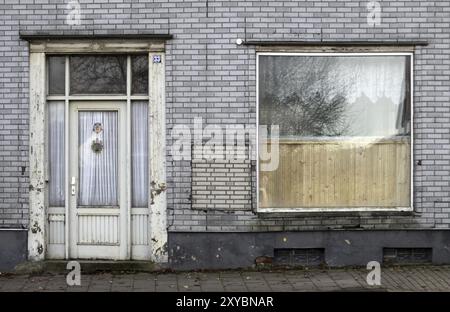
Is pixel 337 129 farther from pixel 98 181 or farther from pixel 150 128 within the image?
pixel 98 181

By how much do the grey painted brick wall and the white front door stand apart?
65 cm

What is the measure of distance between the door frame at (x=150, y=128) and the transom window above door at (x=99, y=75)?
0.55ft

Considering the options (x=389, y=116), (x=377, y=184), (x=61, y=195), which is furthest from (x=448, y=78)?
(x=61, y=195)

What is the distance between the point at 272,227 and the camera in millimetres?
10953

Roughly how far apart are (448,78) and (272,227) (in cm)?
313

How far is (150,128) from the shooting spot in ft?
36.0

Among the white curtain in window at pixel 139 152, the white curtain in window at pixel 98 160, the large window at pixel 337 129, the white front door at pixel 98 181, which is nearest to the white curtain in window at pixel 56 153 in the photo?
the white front door at pixel 98 181

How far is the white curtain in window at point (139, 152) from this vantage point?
1112 cm

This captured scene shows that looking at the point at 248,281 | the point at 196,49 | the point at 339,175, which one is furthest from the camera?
the point at 339,175

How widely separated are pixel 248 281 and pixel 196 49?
3.16 m

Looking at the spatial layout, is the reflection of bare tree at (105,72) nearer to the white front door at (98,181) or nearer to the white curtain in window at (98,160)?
the white front door at (98,181)

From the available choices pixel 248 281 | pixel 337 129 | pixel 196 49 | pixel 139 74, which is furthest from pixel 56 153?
pixel 337 129

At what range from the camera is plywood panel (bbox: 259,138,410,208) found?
1106cm

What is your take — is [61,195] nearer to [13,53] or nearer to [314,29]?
[13,53]
